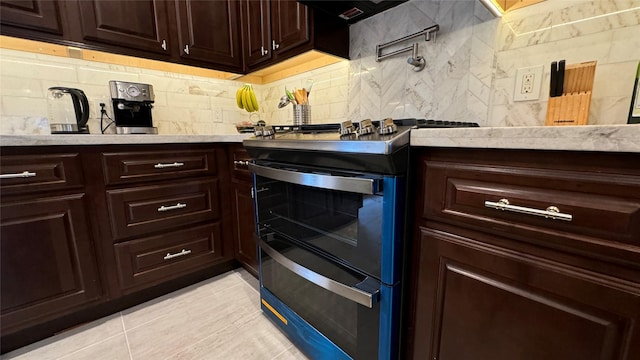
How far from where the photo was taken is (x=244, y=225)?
5.02 feet

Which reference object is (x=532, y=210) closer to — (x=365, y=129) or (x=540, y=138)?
(x=540, y=138)

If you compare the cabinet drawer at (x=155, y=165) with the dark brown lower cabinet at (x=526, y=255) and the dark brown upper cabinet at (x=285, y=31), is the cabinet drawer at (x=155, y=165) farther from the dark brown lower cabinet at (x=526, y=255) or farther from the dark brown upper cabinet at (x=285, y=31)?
the dark brown lower cabinet at (x=526, y=255)

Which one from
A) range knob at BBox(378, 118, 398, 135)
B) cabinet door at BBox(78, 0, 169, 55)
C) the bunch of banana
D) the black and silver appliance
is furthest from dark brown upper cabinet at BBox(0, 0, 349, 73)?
range knob at BBox(378, 118, 398, 135)

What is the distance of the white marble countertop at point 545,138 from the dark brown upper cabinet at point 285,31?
1.04 meters

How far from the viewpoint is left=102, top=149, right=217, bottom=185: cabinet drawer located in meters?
1.22

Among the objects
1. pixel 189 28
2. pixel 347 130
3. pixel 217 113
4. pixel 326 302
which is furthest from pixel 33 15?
pixel 326 302

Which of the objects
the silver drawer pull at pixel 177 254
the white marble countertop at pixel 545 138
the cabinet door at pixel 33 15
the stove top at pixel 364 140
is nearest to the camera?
the white marble countertop at pixel 545 138

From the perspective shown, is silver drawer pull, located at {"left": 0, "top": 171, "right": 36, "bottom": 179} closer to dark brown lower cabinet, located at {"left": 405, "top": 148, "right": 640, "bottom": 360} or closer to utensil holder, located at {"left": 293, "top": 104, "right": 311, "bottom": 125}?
utensil holder, located at {"left": 293, "top": 104, "right": 311, "bottom": 125}

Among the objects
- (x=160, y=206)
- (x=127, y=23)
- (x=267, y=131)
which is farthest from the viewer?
(x=127, y=23)

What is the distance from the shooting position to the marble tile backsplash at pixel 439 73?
31.0 inches

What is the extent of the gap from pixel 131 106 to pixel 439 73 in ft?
5.47

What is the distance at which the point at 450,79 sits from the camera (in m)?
1.12

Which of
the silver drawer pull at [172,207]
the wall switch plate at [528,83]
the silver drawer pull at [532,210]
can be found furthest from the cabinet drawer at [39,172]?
the wall switch plate at [528,83]

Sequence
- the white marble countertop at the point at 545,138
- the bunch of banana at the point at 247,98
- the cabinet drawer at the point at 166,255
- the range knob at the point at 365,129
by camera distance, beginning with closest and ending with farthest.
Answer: the white marble countertop at the point at 545,138 < the range knob at the point at 365,129 < the cabinet drawer at the point at 166,255 < the bunch of banana at the point at 247,98
